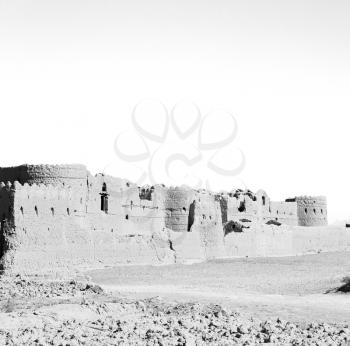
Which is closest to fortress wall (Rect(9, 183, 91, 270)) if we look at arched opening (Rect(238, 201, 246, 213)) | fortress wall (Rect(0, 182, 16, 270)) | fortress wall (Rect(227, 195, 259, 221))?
fortress wall (Rect(0, 182, 16, 270))

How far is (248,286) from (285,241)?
23803 millimetres

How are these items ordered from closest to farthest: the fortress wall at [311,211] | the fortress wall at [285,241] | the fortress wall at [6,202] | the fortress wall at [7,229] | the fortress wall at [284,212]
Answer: the fortress wall at [7,229], the fortress wall at [6,202], the fortress wall at [285,241], the fortress wall at [284,212], the fortress wall at [311,211]

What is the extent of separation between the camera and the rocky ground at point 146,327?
10.7m

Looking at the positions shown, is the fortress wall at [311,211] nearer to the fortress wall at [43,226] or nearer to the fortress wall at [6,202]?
the fortress wall at [43,226]

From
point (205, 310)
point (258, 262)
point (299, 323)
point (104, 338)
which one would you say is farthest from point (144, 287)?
point (258, 262)

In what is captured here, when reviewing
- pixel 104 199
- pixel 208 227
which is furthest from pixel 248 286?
pixel 208 227

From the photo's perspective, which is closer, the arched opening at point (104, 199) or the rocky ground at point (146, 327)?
the rocky ground at point (146, 327)

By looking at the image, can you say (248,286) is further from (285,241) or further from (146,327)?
(285,241)

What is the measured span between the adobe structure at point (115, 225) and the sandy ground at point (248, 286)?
1559 mm

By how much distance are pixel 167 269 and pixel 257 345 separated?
17256 millimetres

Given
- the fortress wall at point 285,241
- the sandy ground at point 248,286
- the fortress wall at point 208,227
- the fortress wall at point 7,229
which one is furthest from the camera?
the fortress wall at point 285,241

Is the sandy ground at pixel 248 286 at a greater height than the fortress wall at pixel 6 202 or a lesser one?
lesser

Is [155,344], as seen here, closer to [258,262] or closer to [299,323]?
[299,323]

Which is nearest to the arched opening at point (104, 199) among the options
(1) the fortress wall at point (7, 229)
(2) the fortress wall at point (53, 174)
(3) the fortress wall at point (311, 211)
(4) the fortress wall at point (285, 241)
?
(2) the fortress wall at point (53, 174)
